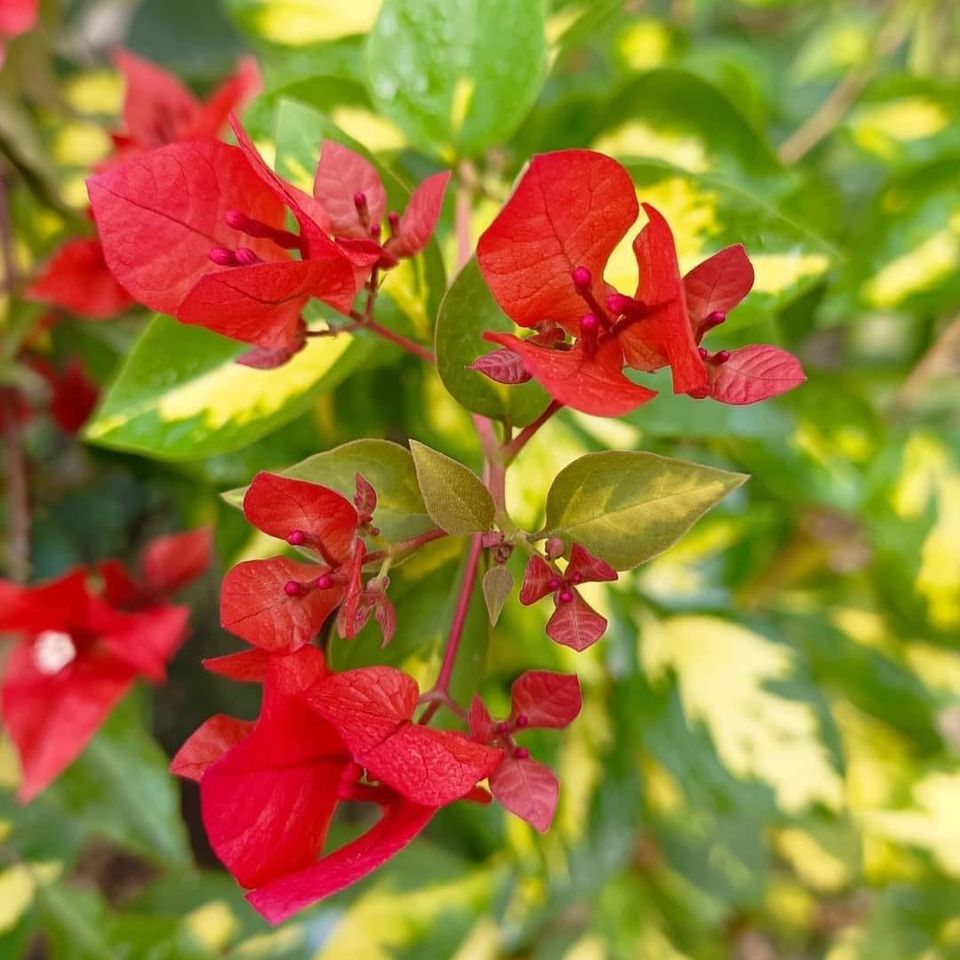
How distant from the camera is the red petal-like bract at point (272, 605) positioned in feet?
0.97

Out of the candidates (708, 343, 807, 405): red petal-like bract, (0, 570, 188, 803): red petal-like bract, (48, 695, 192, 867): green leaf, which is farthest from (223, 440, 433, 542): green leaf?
(48, 695, 192, 867): green leaf

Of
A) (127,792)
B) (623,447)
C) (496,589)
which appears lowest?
(127,792)

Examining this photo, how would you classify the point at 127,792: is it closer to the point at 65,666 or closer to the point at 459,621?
the point at 65,666

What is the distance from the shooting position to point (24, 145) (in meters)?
0.58

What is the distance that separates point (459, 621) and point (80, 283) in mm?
350

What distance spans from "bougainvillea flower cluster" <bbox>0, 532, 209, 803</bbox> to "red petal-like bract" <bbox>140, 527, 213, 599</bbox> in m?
0.06

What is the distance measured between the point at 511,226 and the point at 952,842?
0.75 m

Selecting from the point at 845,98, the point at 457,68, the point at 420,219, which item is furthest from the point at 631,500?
the point at 845,98

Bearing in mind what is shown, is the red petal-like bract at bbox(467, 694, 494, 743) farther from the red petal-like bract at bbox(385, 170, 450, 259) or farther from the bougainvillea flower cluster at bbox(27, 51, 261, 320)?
the bougainvillea flower cluster at bbox(27, 51, 261, 320)

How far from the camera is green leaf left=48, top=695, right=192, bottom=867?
0.59 meters

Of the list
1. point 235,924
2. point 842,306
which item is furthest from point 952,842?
point 235,924

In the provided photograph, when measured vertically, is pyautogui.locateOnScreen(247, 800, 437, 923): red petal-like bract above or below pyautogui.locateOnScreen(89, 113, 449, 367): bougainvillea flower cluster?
below

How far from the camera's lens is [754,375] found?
0.92 feet

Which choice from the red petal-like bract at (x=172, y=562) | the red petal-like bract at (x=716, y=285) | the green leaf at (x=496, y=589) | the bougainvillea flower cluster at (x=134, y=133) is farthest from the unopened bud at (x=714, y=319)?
the red petal-like bract at (x=172, y=562)
